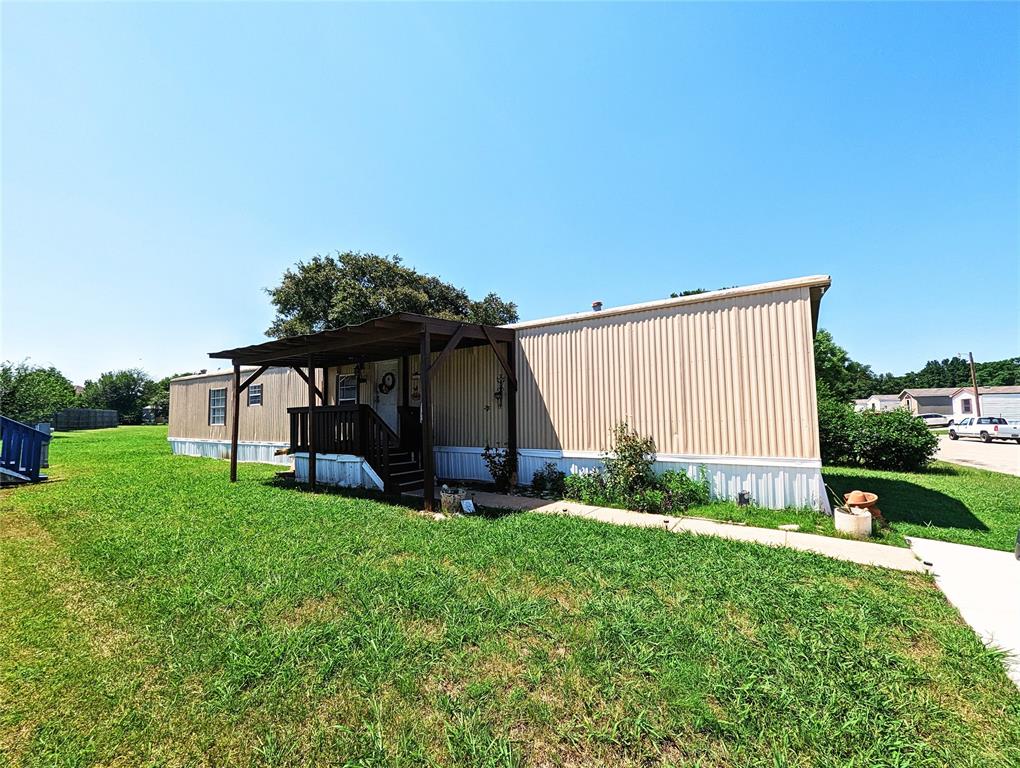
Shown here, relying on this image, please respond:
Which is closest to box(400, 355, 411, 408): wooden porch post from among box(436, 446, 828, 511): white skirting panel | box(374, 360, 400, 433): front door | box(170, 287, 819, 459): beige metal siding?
box(374, 360, 400, 433): front door

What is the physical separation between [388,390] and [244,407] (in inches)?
264

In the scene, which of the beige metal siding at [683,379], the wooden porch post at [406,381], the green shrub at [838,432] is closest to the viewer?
the beige metal siding at [683,379]

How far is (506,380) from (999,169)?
35.5ft

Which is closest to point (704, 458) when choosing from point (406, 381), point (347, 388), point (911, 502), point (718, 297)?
point (718, 297)

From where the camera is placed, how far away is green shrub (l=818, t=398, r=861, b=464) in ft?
36.6

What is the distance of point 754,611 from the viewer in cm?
295

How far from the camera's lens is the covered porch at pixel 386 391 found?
6.68 meters

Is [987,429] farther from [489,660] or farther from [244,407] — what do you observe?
[244,407]

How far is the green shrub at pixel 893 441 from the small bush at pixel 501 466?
388 inches

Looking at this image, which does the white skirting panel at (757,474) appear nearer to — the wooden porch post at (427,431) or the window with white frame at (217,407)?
the wooden porch post at (427,431)

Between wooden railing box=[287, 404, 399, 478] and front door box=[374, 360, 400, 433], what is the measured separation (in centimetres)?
142

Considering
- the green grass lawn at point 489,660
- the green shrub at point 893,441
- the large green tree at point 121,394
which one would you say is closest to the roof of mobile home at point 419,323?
the green grass lawn at point 489,660

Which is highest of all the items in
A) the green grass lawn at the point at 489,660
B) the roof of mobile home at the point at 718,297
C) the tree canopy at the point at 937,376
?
the tree canopy at the point at 937,376

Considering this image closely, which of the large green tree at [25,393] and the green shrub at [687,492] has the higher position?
the large green tree at [25,393]
